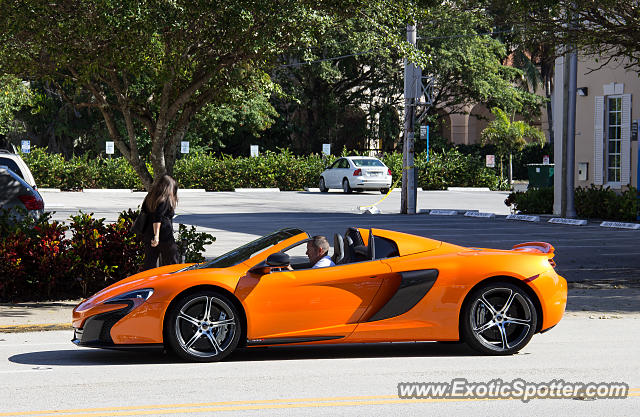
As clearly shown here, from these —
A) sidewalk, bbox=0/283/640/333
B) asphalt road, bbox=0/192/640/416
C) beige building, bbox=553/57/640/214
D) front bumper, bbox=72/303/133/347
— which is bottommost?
sidewalk, bbox=0/283/640/333

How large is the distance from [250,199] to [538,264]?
28075 millimetres

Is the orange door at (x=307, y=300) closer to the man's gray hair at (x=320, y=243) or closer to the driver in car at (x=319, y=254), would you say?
the driver in car at (x=319, y=254)

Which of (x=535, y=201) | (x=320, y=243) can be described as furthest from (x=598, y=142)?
(x=320, y=243)

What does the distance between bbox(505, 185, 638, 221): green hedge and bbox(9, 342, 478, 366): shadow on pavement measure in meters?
16.6

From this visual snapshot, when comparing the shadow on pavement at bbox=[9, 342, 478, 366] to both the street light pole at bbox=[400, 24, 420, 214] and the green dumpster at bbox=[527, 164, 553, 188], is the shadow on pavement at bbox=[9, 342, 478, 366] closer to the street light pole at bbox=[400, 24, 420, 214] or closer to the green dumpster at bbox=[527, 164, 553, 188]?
the street light pole at bbox=[400, 24, 420, 214]

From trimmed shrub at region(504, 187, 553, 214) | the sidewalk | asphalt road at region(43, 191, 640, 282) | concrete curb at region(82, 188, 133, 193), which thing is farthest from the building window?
concrete curb at region(82, 188, 133, 193)

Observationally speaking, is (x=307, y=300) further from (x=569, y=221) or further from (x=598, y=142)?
(x=598, y=142)

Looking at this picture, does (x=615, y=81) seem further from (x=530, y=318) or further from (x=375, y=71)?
(x=375, y=71)

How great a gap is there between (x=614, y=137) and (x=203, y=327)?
2107 cm

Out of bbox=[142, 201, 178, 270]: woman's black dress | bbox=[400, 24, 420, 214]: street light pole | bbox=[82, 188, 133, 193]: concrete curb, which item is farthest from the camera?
bbox=[82, 188, 133, 193]: concrete curb

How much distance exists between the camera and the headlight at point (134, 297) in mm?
7824

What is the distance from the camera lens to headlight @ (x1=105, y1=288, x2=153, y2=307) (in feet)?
25.7

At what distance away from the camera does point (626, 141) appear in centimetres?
2588

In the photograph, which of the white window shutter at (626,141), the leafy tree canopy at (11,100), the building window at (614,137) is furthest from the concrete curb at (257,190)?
the white window shutter at (626,141)
